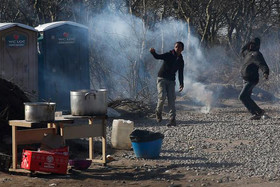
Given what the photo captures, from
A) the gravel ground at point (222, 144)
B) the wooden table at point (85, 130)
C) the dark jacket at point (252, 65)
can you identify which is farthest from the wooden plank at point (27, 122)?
the dark jacket at point (252, 65)

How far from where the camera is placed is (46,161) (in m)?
8.23

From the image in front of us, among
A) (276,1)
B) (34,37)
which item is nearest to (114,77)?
(34,37)

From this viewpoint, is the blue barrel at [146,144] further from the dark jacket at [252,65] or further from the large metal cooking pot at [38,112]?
the dark jacket at [252,65]

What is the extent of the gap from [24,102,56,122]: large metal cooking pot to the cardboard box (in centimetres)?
47

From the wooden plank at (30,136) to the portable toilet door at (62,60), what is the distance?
269 inches

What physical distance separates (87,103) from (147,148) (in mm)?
1392

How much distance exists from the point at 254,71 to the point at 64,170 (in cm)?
699

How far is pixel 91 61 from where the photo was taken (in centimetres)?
1814

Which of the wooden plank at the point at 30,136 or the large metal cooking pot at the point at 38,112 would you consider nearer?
the large metal cooking pot at the point at 38,112

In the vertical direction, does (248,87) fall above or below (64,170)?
above

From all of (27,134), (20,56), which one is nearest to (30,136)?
(27,134)

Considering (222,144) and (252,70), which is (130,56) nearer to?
(252,70)

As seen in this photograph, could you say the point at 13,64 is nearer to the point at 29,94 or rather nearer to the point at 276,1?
the point at 29,94

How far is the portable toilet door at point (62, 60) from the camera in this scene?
15680 mm
